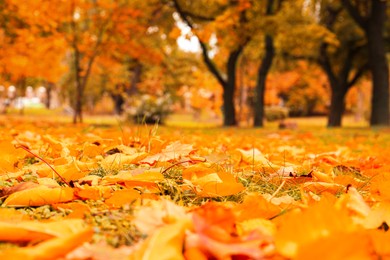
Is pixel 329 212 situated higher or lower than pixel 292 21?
lower

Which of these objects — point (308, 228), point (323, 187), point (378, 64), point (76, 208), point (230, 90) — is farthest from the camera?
point (230, 90)

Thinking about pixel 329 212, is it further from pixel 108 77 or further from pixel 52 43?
pixel 108 77

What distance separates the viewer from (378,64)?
13.1 m

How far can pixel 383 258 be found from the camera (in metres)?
1.00

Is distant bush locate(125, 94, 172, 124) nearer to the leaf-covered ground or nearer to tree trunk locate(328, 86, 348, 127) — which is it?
tree trunk locate(328, 86, 348, 127)

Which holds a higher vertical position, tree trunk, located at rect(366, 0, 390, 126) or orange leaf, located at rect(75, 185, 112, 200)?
tree trunk, located at rect(366, 0, 390, 126)

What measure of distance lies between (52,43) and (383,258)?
1179 centimetres

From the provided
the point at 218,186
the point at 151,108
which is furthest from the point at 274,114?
the point at 218,186

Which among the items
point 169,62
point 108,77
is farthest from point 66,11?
point 108,77

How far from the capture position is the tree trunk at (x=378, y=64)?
12898mm

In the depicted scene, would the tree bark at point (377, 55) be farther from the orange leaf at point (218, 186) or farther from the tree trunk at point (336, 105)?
the orange leaf at point (218, 186)

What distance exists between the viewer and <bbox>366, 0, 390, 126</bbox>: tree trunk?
12.9 meters

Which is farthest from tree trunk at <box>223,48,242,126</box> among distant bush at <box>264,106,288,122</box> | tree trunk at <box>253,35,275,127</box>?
distant bush at <box>264,106,288,122</box>

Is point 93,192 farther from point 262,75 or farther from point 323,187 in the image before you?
point 262,75
